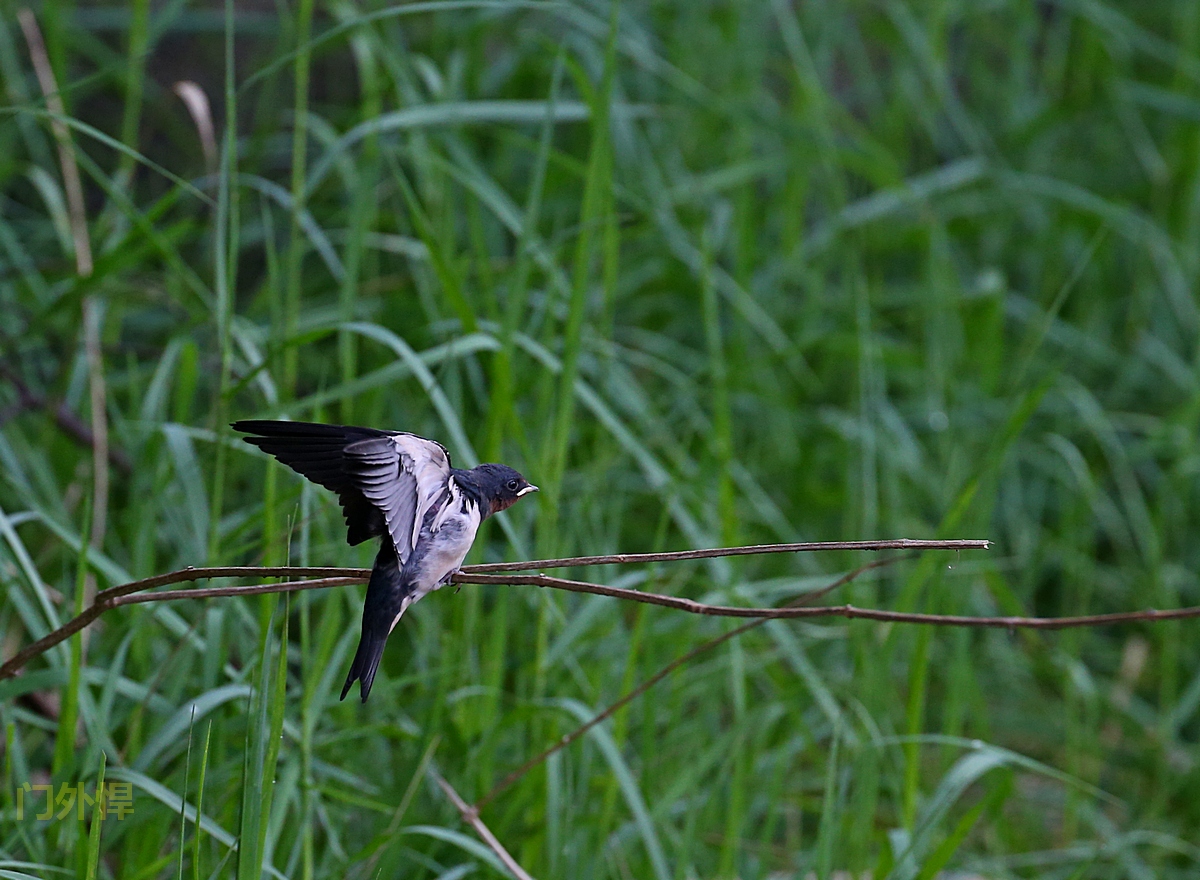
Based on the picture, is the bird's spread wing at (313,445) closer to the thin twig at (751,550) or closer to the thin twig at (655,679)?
the thin twig at (751,550)

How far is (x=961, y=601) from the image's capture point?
2.07 metres

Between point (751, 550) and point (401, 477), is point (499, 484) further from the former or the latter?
point (751, 550)

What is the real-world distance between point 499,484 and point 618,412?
1367 mm

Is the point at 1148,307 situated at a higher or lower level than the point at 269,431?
higher

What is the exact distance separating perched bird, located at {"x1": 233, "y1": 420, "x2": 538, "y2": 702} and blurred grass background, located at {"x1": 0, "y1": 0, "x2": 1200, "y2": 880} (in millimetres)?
142

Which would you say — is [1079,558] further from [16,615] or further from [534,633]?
[16,615]

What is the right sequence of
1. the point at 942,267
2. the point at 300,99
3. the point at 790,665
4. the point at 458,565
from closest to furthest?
the point at 458,565
the point at 300,99
the point at 790,665
the point at 942,267

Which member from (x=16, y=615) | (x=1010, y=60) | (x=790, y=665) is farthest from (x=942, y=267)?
(x=16, y=615)

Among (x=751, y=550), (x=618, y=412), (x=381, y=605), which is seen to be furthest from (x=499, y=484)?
(x=618, y=412)

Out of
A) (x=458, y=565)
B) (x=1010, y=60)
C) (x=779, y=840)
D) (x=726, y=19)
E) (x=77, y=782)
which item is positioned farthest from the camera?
(x=1010, y=60)

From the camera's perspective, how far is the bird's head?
913 millimetres

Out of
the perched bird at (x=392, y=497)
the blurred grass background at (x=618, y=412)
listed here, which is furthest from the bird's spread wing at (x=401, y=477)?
the blurred grass background at (x=618, y=412)

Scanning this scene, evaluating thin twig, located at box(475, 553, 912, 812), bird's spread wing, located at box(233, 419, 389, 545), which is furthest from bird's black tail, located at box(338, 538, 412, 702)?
thin twig, located at box(475, 553, 912, 812)

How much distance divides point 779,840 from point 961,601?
506 millimetres
